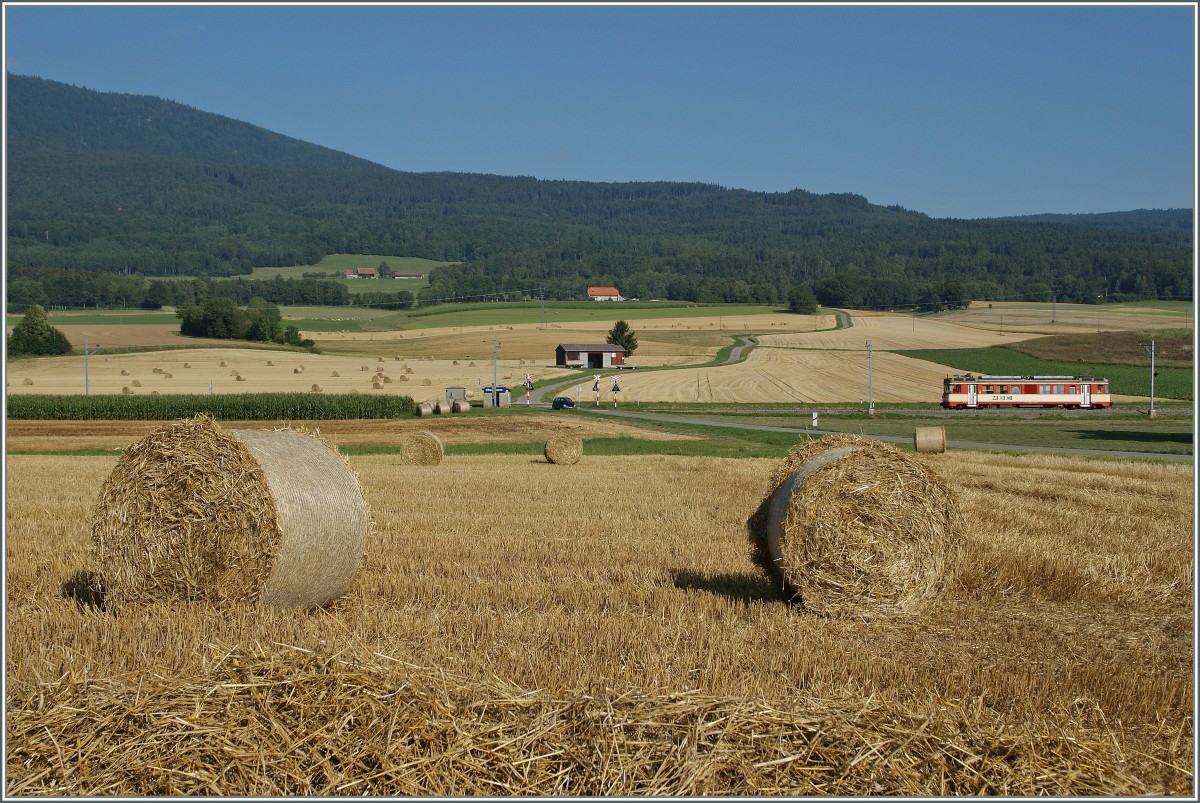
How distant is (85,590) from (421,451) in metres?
18.4

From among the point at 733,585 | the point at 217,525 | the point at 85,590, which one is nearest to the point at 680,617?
the point at 733,585

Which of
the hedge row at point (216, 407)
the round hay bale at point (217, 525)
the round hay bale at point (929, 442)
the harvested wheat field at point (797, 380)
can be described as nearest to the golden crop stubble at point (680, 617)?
the round hay bale at point (217, 525)

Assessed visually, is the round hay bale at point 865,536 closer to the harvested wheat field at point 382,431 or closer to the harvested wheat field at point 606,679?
the harvested wheat field at point 606,679

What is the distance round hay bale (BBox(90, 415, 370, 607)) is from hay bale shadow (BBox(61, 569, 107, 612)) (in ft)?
1.32

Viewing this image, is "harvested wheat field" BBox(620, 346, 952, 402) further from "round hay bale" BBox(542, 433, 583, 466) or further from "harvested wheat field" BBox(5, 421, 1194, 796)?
"harvested wheat field" BBox(5, 421, 1194, 796)

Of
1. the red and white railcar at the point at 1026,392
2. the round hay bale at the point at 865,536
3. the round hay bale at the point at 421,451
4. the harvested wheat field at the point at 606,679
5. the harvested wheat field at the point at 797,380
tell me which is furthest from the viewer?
the harvested wheat field at the point at 797,380

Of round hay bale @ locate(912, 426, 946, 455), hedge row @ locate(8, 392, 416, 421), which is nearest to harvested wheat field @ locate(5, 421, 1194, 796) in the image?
round hay bale @ locate(912, 426, 946, 455)

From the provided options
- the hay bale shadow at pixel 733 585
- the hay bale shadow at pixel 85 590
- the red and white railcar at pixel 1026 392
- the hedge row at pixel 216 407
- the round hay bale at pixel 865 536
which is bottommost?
the red and white railcar at pixel 1026 392

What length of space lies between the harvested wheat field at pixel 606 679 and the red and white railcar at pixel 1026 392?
53.8m

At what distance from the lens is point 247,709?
6.34m

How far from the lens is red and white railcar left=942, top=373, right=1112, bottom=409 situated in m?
66.9

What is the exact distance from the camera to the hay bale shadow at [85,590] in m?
10.6

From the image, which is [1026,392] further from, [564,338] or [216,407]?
[564,338]

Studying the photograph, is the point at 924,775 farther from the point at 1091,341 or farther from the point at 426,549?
the point at 1091,341
